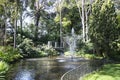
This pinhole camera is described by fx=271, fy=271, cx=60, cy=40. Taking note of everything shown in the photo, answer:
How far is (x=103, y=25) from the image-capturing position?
Result: 33.3m

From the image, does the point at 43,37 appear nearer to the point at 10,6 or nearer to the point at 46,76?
the point at 10,6

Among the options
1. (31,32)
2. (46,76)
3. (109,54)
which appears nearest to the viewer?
(46,76)

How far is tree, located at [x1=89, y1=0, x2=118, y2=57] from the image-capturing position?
108 feet

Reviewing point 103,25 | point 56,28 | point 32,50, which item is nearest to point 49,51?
point 32,50

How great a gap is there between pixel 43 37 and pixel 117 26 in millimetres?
22288

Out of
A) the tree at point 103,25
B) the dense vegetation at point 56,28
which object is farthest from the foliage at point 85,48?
the tree at point 103,25

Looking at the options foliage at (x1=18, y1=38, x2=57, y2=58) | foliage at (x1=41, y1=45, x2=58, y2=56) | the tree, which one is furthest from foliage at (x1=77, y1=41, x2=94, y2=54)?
foliage at (x1=18, y1=38, x2=57, y2=58)

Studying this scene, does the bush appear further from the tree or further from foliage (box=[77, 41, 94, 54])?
the tree

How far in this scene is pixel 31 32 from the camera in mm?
51875

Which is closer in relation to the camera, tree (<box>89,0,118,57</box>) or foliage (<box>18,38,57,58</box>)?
tree (<box>89,0,118,57</box>)

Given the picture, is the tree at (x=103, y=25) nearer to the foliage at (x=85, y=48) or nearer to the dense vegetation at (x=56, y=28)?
the dense vegetation at (x=56, y=28)

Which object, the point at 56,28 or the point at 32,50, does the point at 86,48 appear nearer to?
the point at 32,50

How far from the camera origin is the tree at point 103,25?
108ft

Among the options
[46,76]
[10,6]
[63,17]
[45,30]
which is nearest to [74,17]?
[63,17]
